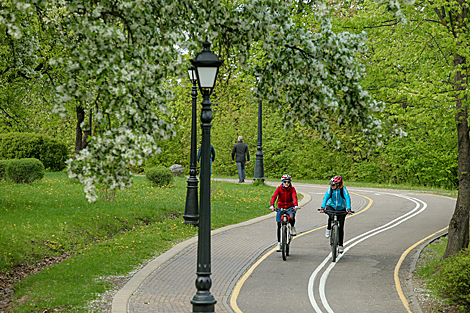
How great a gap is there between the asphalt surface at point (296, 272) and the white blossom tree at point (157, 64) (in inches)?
129

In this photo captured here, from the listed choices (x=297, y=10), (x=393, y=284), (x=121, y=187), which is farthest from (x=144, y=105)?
(x=393, y=284)

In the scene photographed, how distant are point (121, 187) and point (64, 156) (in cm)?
2224

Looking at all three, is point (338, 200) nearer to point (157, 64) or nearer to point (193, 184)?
point (193, 184)

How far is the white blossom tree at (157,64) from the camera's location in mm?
4410

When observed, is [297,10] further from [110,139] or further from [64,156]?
[64,156]

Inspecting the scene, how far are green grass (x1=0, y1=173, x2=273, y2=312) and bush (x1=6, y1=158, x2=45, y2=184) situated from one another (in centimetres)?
40

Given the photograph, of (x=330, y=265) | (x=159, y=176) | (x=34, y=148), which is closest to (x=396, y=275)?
(x=330, y=265)

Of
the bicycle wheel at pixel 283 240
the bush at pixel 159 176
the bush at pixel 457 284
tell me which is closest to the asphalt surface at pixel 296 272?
the bicycle wheel at pixel 283 240

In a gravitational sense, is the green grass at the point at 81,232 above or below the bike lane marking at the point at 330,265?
above

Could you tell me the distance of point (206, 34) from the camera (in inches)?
223

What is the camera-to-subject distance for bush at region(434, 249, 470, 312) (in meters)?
7.47

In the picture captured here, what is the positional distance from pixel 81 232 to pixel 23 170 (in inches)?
320

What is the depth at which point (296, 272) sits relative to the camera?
963cm

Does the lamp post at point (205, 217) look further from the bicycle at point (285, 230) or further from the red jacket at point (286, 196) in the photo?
the red jacket at point (286, 196)
